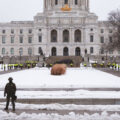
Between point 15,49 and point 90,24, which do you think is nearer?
point 90,24

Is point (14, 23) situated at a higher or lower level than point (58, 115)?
higher

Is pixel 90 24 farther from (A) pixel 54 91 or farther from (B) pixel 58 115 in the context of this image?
(B) pixel 58 115

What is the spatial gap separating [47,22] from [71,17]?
353 inches

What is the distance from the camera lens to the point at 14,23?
3647 inches

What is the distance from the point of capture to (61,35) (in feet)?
283

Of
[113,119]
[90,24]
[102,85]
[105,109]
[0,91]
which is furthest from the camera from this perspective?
[90,24]

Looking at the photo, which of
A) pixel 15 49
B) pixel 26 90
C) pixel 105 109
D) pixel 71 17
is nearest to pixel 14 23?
pixel 15 49

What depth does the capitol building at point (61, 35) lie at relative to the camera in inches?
3366

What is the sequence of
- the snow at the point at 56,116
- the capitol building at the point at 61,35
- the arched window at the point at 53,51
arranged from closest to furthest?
the snow at the point at 56,116 < the capitol building at the point at 61,35 < the arched window at the point at 53,51

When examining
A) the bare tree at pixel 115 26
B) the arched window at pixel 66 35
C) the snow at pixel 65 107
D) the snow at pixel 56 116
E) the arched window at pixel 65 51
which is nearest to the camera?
the snow at pixel 56 116

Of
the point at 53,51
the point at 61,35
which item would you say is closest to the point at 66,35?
the point at 61,35

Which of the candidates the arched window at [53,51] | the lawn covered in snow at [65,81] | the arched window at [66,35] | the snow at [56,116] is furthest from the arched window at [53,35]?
the snow at [56,116]

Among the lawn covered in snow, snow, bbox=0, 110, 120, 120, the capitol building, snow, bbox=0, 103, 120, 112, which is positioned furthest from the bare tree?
the capitol building

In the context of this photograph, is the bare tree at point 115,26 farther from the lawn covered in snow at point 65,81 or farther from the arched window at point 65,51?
the arched window at point 65,51
